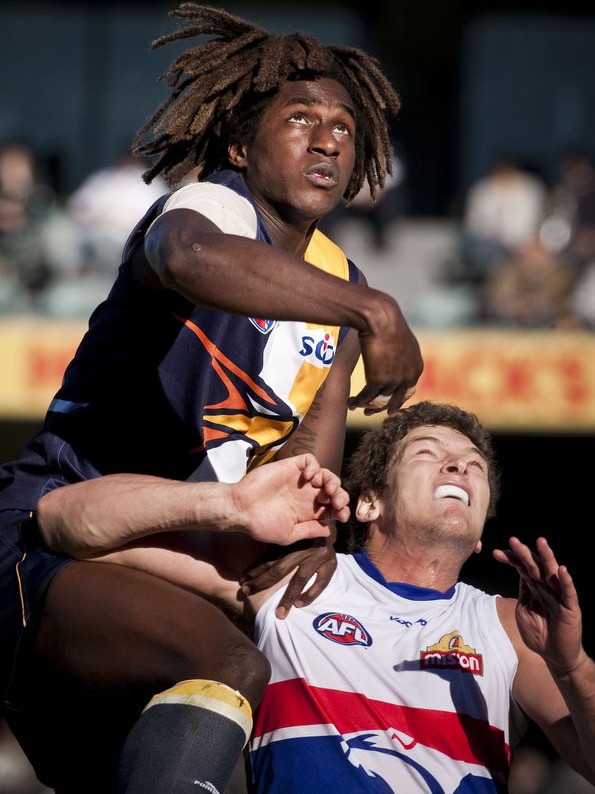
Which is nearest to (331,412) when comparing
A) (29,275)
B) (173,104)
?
(173,104)

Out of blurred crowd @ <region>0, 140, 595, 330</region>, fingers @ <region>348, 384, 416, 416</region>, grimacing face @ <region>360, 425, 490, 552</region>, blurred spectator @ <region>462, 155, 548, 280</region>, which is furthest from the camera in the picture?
blurred spectator @ <region>462, 155, 548, 280</region>

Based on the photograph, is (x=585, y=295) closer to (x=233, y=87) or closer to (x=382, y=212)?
(x=382, y=212)

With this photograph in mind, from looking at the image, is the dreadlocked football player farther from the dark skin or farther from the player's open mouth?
the player's open mouth

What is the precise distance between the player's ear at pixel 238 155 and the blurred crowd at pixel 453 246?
441 centimetres

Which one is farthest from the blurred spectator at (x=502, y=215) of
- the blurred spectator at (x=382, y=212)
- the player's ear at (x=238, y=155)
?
the player's ear at (x=238, y=155)

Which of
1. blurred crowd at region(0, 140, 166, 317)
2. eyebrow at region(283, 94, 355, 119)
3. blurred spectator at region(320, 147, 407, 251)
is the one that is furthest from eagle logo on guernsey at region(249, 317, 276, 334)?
blurred spectator at region(320, 147, 407, 251)

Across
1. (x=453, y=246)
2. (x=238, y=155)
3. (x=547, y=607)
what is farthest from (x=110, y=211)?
(x=547, y=607)

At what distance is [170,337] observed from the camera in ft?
9.32

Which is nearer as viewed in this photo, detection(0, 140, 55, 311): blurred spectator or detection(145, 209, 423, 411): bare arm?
detection(145, 209, 423, 411): bare arm

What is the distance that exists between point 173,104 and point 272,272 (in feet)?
3.10

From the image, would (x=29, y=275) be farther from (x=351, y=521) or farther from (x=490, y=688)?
(x=490, y=688)

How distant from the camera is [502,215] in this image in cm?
873

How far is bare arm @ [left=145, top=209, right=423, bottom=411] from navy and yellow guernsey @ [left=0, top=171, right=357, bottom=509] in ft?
1.34

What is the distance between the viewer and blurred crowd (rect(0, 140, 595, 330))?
298 inches
